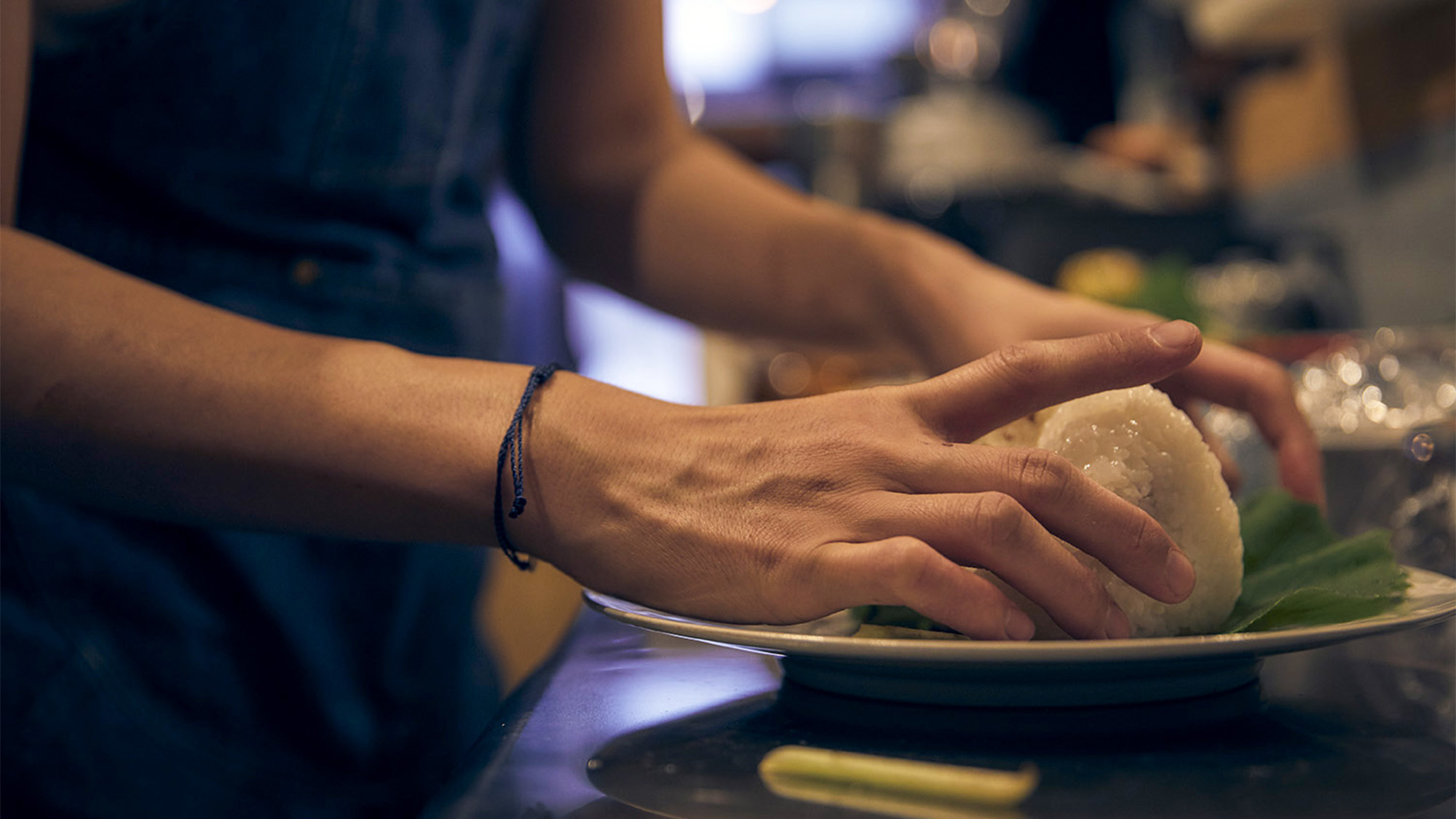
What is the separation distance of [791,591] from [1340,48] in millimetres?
1618

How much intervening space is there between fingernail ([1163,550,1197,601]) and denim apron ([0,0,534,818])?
0.56 meters

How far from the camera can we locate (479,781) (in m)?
0.35

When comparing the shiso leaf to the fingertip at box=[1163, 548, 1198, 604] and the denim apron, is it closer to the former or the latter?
the fingertip at box=[1163, 548, 1198, 604]

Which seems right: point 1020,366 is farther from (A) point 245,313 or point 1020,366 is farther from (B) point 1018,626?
(A) point 245,313

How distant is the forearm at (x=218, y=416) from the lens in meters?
0.46

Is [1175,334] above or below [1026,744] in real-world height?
above

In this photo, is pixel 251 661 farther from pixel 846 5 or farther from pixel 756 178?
pixel 846 5

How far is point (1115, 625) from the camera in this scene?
1.37ft

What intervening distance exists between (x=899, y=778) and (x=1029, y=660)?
0.07 meters

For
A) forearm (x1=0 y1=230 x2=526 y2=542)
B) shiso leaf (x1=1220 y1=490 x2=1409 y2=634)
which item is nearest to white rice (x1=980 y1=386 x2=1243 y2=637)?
shiso leaf (x1=1220 y1=490 x2=1409 y2=634)

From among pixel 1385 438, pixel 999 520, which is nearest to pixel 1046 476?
pixel 999 520

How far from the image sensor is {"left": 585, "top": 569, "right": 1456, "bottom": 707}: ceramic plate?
1.11 ft

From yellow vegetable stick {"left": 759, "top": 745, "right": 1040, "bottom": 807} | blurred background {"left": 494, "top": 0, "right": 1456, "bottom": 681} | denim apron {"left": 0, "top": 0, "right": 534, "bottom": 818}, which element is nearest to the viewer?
yellow vegetable stick {"left": 759, "top": 745, "right": 1040, "bottom": 807}

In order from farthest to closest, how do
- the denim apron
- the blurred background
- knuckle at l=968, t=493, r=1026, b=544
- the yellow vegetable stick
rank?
1. the blurred background
2. the denim apron
3. knuckle at l=968, t=493, r=1026, b=544
4. the yellow vegetable stick
